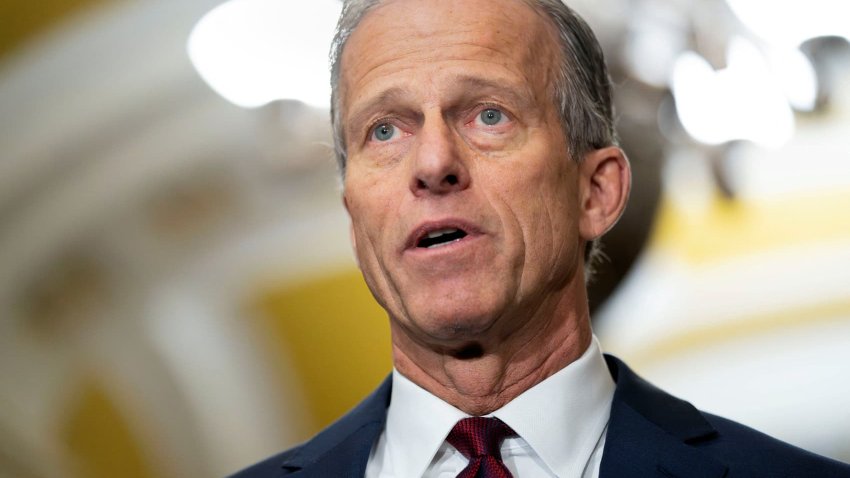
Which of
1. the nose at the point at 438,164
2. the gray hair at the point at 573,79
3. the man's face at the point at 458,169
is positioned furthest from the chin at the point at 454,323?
the gray hair at the point at 573,79

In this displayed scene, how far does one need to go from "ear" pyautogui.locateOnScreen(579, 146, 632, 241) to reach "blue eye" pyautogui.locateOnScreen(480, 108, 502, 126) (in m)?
0.28

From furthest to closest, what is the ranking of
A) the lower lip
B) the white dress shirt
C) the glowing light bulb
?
the glowing light bulb → the white dress shirt → the lower lip

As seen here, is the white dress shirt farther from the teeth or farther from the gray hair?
the gray hair

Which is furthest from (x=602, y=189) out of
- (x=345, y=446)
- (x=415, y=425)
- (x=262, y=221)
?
(x=262, y=221)

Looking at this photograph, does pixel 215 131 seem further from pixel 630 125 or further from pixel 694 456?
pixel 694 456

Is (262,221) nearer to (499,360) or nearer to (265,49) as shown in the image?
(265,49)

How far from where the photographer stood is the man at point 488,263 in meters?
2.32

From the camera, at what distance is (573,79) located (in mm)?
2613

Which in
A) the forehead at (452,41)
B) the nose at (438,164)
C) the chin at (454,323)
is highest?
the forehead at (452,41)

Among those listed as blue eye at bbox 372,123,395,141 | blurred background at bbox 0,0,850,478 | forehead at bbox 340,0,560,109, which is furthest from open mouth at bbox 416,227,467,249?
blurred background at bbox 0,0,850,478

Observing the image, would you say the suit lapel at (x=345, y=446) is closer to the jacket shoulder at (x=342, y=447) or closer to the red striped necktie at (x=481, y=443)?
the jacket shoulder at (x=342, y=447)

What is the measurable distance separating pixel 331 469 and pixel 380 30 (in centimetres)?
104

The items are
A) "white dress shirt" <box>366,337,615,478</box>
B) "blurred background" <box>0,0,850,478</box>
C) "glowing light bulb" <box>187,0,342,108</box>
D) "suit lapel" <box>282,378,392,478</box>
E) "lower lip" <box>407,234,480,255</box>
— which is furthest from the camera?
"glowing light bulb" <box>187,0,342,108</box>

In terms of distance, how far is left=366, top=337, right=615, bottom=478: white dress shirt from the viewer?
2385 mm
